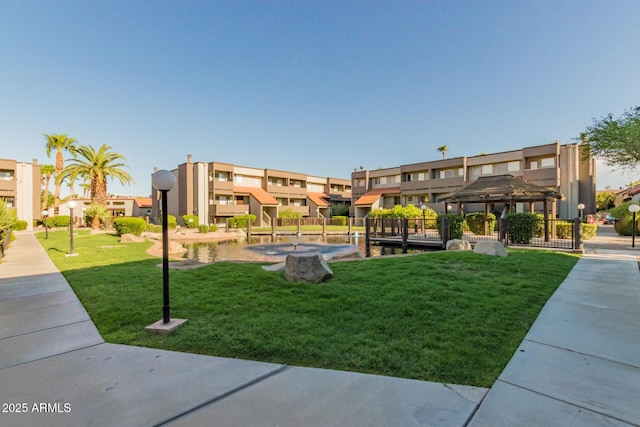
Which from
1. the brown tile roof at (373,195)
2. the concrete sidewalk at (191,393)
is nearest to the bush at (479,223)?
the brown tile roof at (373,195)

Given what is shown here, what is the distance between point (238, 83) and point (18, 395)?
21.3 metres

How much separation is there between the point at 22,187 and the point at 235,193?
79.5 ft

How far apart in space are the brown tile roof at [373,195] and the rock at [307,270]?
114 ft

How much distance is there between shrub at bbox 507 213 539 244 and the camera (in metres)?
14.7

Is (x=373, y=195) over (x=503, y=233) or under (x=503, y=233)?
over

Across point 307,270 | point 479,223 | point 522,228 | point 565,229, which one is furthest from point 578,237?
point 307,270

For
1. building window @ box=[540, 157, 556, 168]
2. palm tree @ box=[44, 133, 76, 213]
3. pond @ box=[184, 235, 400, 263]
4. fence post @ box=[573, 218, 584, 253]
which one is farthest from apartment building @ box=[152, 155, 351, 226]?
fence post @ box=[573, 218, 584, 253]

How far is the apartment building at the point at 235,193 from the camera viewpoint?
37438 mm

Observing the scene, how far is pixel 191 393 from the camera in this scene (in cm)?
264

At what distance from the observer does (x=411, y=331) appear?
4059mm

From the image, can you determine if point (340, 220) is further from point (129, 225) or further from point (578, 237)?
point (578, 237)

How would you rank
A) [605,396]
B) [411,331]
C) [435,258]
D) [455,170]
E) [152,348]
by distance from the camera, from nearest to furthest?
[605,396], [152,348], [411,331], [435,258], [455,170]

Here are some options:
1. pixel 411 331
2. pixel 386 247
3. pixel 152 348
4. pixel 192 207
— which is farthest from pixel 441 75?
pixel 192 207

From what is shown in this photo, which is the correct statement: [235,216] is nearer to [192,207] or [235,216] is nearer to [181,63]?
[192,207]
